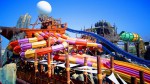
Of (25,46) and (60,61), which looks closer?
(25,46)

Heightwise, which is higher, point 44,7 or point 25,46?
point 44,7

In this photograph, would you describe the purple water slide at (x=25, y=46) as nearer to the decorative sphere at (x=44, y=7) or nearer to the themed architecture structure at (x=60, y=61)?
the themed architecture structure at (x=60, y=61)

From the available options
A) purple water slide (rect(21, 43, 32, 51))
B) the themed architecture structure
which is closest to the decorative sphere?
the themed architecture structure

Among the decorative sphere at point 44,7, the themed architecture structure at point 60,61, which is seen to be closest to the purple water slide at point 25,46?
the themed architecture structure at point 60,61

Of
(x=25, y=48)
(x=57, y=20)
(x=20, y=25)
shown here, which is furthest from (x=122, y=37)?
(x=20, y=25)

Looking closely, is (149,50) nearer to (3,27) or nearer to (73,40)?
(73,40)

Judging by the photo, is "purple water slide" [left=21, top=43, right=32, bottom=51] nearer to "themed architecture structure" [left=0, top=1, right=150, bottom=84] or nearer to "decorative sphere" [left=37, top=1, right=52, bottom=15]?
"themed architecture structure" [left=0, top=1, right=150, bottom=84]

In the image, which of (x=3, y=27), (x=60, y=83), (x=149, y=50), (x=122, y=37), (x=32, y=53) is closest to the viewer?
(x=60, y=83)

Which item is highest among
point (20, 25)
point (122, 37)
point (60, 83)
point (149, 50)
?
point (20, 25)

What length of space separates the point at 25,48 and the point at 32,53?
151 cm

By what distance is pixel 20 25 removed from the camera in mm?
48969

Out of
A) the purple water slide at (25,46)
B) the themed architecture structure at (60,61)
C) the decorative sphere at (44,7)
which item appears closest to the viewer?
the themed architecture structure at (60,61)

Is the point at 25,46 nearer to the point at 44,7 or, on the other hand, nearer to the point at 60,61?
the point at 60,61

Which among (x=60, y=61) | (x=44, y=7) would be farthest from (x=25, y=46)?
(x=44, y=7)
